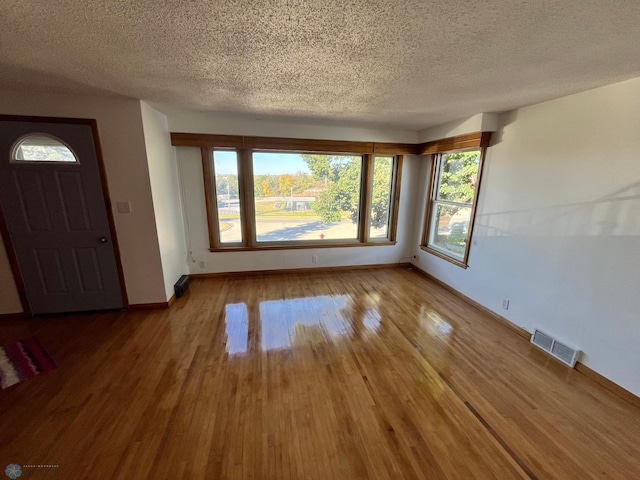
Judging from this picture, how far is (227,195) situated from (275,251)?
1146 millimetres

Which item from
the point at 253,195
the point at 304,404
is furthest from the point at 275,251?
the point at 304,404

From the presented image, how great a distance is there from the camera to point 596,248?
2008 millimetres

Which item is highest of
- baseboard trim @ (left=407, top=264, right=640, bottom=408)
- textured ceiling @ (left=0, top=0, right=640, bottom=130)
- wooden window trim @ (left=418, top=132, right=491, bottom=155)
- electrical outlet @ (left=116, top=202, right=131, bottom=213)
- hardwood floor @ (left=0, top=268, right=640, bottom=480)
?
textured ceiling @ (left=0, top=0, right=640, bottom=130)

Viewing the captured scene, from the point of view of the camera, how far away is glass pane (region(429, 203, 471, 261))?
3.43 metres

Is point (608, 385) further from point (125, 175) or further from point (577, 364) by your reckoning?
point (125, 175)

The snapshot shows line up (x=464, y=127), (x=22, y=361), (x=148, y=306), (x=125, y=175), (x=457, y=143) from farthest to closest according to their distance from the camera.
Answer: (x=457, y=143), (x=464, y=127), (x=148, y=306), (x=125, y=175), (x=22, y=361)

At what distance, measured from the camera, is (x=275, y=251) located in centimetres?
408

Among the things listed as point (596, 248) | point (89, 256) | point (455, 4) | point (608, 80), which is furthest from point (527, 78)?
point (89, 256)

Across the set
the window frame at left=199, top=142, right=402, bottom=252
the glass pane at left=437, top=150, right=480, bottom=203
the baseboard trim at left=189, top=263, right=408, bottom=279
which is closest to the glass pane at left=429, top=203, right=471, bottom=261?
the glass pane at left=437, top=150, right=480, bottom=203

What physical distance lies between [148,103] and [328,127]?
2.28 metres

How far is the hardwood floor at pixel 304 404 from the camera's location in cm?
138

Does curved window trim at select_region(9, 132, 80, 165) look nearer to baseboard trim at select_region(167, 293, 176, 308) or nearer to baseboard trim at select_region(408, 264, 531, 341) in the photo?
baseboard trim at select_region(167, 293, 176, 308)

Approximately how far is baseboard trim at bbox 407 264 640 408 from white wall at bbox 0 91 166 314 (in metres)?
3.88

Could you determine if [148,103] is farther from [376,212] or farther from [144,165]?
[376,212]
